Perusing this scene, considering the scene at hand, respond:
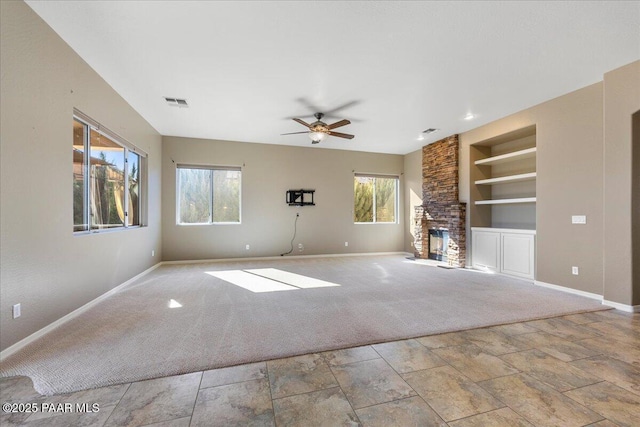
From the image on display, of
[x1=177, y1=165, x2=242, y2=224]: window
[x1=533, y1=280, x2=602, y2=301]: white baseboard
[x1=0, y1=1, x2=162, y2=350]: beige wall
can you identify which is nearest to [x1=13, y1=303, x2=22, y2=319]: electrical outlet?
[x1=0, y1=1, x2=162, y2=350]: beige wall

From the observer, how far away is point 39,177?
8.02 feet

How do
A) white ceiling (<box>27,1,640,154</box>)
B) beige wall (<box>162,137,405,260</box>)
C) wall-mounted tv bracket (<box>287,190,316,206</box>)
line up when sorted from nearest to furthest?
white ceiling (<box>27,1,640,154</box>)
beige wall (<box>162,137,405,260</box>)
wall-mounted tv bracket (<box>287,190,316,206</box>)

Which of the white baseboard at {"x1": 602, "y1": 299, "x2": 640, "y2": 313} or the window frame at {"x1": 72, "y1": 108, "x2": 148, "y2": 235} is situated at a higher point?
the window frame at {"x1": 72, "y1": 108, "x2": 148, "y2": 235}

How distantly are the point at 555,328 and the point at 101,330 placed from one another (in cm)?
445

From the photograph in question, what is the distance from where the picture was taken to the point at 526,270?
15.2 feet

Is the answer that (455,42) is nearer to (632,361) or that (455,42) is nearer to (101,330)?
(632,361)

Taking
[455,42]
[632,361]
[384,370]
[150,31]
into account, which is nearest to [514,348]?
[632,361]

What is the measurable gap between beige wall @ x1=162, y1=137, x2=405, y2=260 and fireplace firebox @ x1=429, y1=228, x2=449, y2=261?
1.20 m

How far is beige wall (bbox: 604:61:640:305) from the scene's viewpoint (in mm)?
3166

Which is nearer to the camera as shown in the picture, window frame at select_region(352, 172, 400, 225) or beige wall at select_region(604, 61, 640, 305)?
beige wall at select_region(604, 61, 640, 305)

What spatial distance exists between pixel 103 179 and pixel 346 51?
12.2ft

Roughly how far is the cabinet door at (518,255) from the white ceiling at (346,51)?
7.48 feet

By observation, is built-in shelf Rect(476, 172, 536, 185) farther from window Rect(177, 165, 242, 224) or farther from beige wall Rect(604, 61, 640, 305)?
window Rect(177, 165, 242, 224)

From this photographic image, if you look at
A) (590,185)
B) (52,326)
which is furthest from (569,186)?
(52,326)
